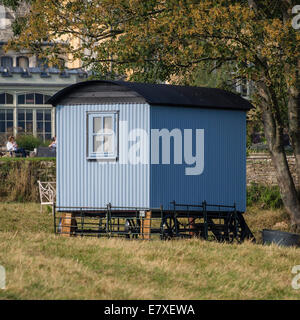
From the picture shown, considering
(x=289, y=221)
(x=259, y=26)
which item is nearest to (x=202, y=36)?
(x=259, y=26)

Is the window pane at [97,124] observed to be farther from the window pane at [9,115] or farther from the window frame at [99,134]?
the window pane at [9,115]

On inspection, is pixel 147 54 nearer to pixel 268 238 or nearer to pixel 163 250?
pixel 268 238

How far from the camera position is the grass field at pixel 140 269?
1197 centimetres

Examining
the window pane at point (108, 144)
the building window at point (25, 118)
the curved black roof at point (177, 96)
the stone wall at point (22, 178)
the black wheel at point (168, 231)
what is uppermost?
the building window at point (25, 118)

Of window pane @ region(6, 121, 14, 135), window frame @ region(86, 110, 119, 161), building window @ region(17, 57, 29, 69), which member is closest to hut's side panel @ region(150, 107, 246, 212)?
window frame @ region(86, 110, 119, 161)

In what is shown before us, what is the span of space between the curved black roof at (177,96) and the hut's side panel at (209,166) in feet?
0.61

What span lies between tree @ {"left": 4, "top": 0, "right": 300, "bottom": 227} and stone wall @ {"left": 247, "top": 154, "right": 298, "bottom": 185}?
4.82m

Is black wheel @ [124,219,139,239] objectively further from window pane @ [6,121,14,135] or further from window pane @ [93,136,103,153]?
window pane @ [6,121,14,135]

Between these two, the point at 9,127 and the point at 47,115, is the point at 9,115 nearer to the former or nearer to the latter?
the point at 9,127

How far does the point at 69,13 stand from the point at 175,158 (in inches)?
245

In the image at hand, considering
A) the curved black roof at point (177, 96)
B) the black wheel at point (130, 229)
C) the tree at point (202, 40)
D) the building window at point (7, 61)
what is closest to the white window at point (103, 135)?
the curved black roof at point (177, 96)

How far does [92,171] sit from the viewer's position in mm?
20062

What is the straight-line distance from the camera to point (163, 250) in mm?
15969

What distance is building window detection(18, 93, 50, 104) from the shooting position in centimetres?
5144
